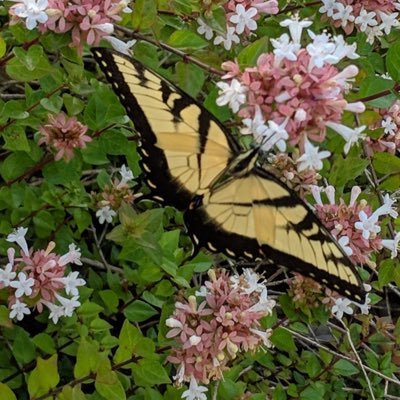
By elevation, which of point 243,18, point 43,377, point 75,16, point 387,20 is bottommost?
point 43,377

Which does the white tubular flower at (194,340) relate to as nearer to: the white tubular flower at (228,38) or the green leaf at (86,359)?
the green leaf at (86,359)

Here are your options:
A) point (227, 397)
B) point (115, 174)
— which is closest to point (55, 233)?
point (115, 174)

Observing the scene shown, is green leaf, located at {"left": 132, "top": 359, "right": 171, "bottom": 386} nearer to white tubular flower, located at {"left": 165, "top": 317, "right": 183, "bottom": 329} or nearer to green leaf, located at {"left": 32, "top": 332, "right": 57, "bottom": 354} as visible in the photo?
white tubular flower, located at {"left": 165, "top": 317, "right": 183, "bottom": 329}

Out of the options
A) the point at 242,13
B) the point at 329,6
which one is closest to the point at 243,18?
the point at 242,13

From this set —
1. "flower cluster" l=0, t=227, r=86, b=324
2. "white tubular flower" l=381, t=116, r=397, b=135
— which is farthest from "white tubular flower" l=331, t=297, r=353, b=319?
"flower cluster" l=0, t=227, r=86, b=324

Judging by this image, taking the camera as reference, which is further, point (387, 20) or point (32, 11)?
point (387, 20)

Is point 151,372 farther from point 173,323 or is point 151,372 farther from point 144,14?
point 144,14
